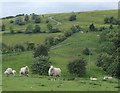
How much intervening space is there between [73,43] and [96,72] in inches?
2076

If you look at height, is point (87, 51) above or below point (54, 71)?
below

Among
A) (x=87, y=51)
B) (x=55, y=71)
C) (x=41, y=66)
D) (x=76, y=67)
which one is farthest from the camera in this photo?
(x=87, y=51)

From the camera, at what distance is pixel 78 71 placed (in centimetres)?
8644

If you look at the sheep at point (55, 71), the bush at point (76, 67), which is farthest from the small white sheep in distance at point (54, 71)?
the bush at point (76, 67)

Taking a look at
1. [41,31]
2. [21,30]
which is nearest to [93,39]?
[41,31]

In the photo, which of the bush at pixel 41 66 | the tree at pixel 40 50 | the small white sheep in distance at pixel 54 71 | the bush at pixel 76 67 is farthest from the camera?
the tree at pixel 40 50

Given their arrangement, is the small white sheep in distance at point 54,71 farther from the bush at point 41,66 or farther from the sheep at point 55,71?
the bush at point 41,66

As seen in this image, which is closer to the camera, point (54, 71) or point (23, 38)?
point (54, 71)

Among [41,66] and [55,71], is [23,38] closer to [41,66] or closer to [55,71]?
[41,66]

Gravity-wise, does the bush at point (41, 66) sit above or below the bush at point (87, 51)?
above

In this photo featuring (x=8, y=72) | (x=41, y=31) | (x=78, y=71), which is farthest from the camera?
(x=41, y=31)

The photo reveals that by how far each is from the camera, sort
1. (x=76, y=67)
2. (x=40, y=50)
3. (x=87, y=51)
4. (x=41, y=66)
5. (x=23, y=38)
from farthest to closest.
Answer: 1. (x=23, y=38)
2. (x=87, y=51)
3. (x=40, y=50)
4. (x=41, y=66)
5. (x=76, y=67)

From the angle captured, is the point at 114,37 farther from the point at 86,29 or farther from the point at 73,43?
the point at 86,29

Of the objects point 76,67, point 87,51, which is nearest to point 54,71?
point 76,67
